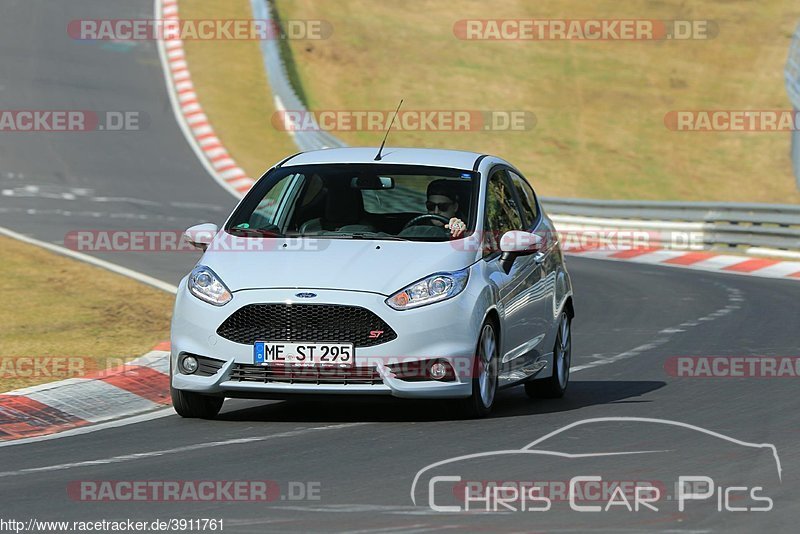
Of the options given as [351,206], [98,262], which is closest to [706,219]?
[98,262]

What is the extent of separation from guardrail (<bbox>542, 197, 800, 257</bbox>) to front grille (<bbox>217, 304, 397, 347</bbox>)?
1655cm

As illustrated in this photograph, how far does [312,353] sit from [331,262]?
0.61 m

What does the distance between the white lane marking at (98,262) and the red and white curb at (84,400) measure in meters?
3.94

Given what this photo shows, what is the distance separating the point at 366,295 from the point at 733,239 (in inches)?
685

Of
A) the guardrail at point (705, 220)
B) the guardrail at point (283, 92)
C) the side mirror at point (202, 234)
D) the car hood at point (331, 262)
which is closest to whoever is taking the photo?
the car hood at point (331, 262)

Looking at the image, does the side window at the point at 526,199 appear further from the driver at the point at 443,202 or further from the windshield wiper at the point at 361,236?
the windshield wiper at the point at 361,236

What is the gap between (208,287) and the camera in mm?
10039

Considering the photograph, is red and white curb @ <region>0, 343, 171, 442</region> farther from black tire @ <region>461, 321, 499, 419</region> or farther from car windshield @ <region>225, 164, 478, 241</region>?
black tire @ <region>461, 321, 499, 419</region>

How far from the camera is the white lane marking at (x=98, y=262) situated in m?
17.0

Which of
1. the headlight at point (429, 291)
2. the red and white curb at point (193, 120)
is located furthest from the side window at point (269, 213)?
the red and white curb at point (193, 120)

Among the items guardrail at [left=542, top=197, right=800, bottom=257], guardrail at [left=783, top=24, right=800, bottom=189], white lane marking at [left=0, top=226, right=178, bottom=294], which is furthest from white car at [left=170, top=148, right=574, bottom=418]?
guardrail at [left=783, top=24, right=800, bottom=189]

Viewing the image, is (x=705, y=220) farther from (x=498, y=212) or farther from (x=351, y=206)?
(x=351, y=206)

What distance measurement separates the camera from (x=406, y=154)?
11406 mm

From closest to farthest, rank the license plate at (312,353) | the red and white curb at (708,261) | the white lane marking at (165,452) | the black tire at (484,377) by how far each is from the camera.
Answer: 1. the white lane marking at (165,452)
2. the license plate at (312,353)
3. the black tire at (484,377)
4. the red and white curb at (708,261)
